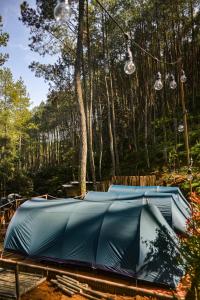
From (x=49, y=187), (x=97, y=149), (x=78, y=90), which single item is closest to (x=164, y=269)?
(x=78, y=90)

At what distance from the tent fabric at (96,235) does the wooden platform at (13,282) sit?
103cm

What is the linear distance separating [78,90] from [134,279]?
24.3 feet

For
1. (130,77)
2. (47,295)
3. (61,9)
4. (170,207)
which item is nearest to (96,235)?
(47,295)

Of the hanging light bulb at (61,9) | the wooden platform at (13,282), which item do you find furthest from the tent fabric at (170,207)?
the hanging light bulb at (61,9)

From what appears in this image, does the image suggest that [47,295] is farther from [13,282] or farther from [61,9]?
[61,9]

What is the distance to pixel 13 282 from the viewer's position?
23.1 ft

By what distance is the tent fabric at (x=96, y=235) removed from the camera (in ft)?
23.6

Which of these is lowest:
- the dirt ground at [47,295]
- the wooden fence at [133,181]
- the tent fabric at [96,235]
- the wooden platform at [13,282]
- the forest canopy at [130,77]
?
the dirt ground at [47,295]

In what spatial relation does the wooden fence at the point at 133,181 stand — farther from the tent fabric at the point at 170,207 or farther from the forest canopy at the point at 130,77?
the tent fabric at the point at 170,207

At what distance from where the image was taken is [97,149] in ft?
99.3

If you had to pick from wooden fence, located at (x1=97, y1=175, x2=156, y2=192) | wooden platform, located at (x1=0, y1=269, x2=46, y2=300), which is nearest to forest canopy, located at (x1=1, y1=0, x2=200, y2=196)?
wooden fence, located at (x1=97, y1=175, x2=156, y2=192)

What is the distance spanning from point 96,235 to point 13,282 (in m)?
2.34

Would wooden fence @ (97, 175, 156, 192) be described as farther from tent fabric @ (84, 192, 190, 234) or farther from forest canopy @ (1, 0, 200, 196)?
tent fabric @ (84, 192, 190, 234)

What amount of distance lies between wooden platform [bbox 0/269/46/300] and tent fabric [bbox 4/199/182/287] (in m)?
1.03
